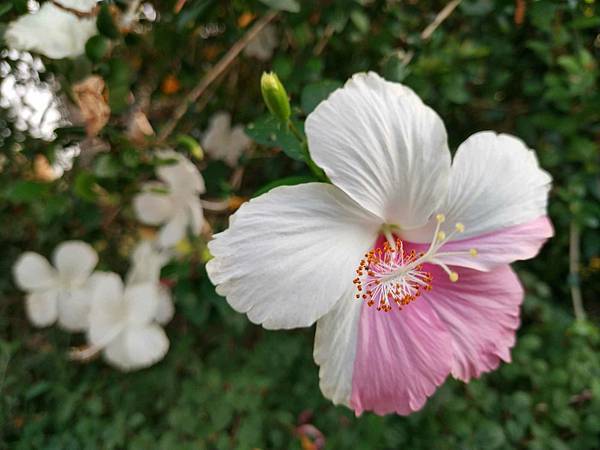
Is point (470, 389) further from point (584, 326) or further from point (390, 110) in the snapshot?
point (390, 110)

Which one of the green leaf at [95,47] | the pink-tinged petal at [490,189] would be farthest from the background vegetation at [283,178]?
the pink-tinged petal at [490,189]

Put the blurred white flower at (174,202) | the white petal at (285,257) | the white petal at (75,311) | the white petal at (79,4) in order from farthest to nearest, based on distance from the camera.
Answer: the white petal at (75,311), the blurred white flower at (174,202), the white petal at (79,4), the white petal at (285,257)

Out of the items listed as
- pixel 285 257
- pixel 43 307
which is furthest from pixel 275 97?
pixel 43 307

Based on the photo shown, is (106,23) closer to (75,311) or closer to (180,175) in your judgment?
(180,175)

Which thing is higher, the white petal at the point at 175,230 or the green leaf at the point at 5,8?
the green leaf at the point at 5,8

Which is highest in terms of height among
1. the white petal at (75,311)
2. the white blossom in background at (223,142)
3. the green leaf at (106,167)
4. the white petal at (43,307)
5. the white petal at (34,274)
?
the green leaf at (106,167)

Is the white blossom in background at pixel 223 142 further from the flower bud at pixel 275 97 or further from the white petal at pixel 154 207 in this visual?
the flower bud at pixel 275 97
